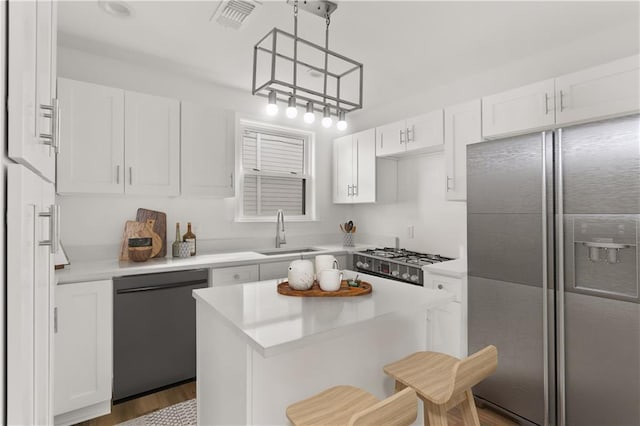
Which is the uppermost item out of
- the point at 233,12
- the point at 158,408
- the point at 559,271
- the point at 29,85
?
the point at 233,12

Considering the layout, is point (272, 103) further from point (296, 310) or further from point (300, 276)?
point (296, 310)

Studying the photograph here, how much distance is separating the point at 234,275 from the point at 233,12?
6.27 ft

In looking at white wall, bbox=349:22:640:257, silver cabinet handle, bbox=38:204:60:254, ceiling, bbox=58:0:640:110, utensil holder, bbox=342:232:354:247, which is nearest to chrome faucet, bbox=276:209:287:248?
utensil holder, bbox=342:232:354:247

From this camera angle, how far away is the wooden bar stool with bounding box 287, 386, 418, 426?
980 millimetres

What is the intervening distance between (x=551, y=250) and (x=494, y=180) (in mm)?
527

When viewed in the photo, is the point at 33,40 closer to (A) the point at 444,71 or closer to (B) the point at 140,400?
(B) the point at 140,400

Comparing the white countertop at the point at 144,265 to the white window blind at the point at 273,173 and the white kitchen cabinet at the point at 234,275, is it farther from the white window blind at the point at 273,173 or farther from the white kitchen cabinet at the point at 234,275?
the white window blind at the point at 273,173

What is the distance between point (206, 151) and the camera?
2.96 metres

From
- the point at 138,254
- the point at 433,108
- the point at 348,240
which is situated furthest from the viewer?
the point at 348,240

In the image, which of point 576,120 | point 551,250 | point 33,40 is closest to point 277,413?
point 33,40

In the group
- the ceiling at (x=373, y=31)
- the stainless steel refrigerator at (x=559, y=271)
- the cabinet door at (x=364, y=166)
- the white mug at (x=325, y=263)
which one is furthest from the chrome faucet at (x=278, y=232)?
the stainless steel refrigerator at (x=559, y=271)

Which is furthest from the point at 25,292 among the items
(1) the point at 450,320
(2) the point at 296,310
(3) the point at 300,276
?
(1) the point at 450,320

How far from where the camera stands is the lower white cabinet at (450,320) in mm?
2367

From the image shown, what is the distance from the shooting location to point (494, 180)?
2141mm
